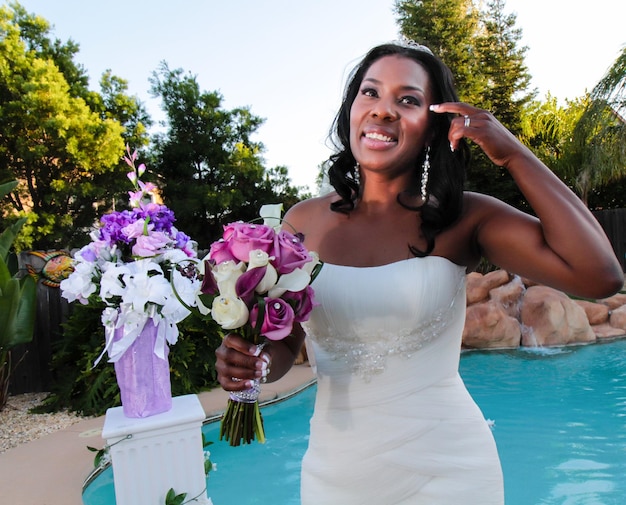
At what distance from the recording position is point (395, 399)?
5.88 ft

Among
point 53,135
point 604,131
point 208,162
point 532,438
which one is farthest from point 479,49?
point 532,438

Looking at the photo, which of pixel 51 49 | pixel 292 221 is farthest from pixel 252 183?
pixel 292 221

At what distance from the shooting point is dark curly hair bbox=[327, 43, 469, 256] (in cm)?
181

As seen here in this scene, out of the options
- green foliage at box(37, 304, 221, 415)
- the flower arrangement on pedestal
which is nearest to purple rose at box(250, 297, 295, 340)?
the flower arrangement on pedestal

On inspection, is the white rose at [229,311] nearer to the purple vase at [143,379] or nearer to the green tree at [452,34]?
the purple vase at [143,379]

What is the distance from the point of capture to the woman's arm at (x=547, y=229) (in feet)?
4.87

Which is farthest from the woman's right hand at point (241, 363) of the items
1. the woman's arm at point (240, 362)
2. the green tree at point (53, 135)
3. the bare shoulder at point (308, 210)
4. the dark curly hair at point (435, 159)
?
the green tree at point (53, 135)

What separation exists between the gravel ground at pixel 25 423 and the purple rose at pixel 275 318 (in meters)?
5.24

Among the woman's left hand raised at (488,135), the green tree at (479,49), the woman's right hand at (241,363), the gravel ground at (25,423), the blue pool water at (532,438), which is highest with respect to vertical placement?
the green tree at (479,49)

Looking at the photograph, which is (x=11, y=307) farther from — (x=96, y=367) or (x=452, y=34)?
(x=452, y=34)

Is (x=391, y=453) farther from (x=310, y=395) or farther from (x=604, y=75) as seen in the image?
(x=604, y=75)

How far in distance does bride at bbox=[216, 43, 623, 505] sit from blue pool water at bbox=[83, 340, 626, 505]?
12.5ft

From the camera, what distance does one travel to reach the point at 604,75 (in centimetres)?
1631

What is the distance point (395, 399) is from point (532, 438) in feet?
17.4
